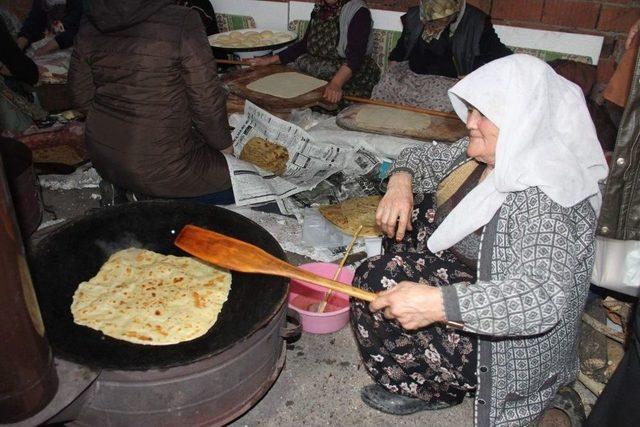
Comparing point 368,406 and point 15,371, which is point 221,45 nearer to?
point 368,406

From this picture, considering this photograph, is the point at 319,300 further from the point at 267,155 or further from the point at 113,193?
the point at 113,193

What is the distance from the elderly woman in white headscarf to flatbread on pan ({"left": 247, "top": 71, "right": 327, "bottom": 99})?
6.68ft

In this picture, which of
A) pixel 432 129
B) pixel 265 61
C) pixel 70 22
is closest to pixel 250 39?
pixel 265 61

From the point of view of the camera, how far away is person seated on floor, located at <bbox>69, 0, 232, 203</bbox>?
231 cm

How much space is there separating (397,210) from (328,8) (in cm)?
271

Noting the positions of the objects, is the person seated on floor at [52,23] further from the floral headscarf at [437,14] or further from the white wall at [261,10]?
the floral headscarf at [437,14]

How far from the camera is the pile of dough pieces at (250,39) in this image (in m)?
4.39

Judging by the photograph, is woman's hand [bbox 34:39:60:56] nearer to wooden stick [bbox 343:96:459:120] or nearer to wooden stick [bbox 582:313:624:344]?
wooden stick [bbox 343:96:459:120]

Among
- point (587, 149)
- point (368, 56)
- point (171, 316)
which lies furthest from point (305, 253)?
point (368, 56)

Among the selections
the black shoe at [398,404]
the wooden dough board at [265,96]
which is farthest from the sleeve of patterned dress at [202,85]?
the black shoe at [398,404]

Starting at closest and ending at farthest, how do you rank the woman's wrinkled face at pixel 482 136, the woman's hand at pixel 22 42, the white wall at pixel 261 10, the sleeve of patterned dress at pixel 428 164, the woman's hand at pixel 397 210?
the woman's wrinkled face at pixel 482 136 < the woman's hand at pixel 397 210 < the sleeve of patterned dress at pixel 428 164 < the woman's hand at pixel 22 42 < the white wall at pixel 261 10

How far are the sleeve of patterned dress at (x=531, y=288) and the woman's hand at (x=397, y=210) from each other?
57 cm

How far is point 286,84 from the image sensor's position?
4.00 metres

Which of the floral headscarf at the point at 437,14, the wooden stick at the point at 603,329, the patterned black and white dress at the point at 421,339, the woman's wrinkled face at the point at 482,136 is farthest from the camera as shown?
the floral headscarf at the point at 437,14
